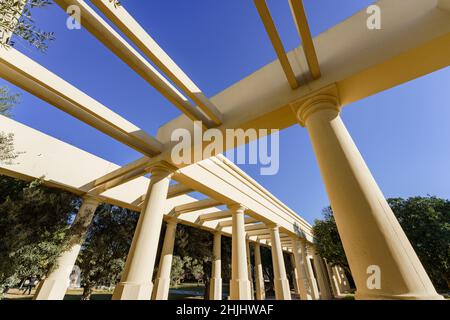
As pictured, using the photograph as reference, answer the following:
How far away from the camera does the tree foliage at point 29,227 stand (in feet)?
25.8

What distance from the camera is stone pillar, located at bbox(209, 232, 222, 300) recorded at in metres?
16.6

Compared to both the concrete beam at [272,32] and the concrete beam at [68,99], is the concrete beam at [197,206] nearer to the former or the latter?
the concrete beam at [68,99]

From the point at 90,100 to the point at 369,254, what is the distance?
27.2ft

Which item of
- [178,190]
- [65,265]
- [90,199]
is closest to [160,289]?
[65,265]

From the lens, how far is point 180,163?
804cm

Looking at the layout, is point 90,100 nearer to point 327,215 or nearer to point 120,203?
point 120,203

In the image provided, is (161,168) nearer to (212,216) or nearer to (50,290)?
(50,290)

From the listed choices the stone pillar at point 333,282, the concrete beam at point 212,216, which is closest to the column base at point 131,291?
the concrete beam at point 212,216
